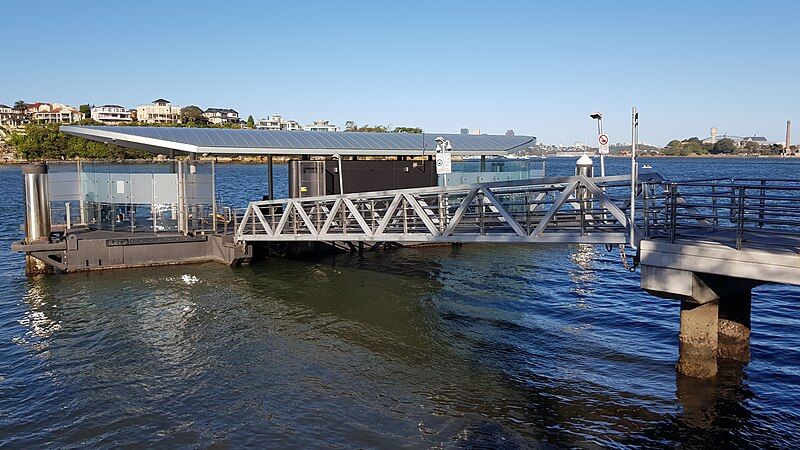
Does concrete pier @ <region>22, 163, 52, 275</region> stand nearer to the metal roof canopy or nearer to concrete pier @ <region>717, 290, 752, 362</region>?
the metal roof canopy

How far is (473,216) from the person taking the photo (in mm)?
17625

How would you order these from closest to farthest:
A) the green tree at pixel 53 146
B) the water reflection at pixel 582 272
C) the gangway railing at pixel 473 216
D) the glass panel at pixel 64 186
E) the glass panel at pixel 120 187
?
the gangway railing at pixel 473 216
the water reflection at pixel 582 272
the glass panel at pixel 120 187
the glass panel at pixel 64 186
the green tree at pixel 53 146

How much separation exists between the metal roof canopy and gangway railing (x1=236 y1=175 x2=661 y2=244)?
236 centimetres

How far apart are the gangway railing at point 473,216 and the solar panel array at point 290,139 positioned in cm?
263

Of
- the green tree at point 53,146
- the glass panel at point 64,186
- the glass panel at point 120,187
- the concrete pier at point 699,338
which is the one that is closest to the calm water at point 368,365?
the concrete pier at point 699,338

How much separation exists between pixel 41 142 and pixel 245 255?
127m

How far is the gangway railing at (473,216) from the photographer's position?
13.1 m

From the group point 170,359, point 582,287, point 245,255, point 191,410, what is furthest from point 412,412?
point 245,255

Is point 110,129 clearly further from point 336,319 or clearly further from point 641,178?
point 641,178

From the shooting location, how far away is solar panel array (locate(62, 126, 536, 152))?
76.6ft

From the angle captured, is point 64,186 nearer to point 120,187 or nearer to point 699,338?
point 120,187

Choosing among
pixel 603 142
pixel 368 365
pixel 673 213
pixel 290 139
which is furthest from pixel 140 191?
pixel 673 213

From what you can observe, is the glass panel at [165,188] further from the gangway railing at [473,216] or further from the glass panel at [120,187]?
the gangway railing at [473,216]

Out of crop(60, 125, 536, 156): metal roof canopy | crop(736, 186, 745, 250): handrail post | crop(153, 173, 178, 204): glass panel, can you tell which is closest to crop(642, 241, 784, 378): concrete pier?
crop(736, 186, 745, 250): handrail post
